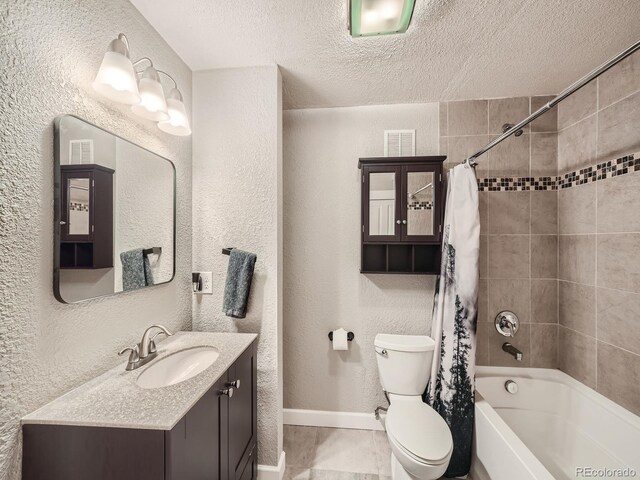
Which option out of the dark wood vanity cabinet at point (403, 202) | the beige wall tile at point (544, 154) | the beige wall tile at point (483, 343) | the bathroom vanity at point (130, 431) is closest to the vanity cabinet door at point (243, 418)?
the bathroom vanity at point (130, 431)

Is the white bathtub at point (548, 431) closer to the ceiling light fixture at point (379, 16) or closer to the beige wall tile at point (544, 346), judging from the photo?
the beige wall tile at point (544, 346)

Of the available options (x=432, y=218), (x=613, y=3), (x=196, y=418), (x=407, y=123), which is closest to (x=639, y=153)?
(x=613, y=3)

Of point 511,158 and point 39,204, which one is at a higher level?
point 511,158

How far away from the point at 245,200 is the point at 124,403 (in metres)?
1.06

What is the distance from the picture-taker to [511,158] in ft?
6.16

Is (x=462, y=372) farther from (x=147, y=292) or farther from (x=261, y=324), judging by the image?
(x=147, y=292)

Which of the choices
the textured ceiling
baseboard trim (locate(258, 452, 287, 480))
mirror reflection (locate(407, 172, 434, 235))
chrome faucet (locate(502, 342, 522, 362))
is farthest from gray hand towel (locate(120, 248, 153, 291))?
chrome faucet (locate(502, 342, 522, 362))

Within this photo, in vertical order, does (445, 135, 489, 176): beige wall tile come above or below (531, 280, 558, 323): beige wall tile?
above

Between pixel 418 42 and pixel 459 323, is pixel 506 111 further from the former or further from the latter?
pixel 459 323

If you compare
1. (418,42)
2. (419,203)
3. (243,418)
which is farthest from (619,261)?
(243,418)

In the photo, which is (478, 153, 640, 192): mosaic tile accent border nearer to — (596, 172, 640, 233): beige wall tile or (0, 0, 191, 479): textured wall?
(596, 172, 640, 233): beige wall tile

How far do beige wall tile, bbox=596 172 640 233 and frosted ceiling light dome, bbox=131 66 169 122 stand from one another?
92.6 inches

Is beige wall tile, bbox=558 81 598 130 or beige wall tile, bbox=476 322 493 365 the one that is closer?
beige wall tile, bbox=558 81 598 130

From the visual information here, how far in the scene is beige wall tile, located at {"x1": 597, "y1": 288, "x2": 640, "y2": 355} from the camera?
1347 mm
